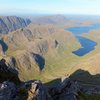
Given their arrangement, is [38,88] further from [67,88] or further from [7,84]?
[67,88]

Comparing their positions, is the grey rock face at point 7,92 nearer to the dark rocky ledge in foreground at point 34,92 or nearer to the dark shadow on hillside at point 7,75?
the dark rocky ledge in foreground at point 34,92

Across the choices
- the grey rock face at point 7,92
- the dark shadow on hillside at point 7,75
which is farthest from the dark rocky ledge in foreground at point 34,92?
the dark shadow on hillside at point 7,75

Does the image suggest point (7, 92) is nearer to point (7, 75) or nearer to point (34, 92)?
point (34, 92)

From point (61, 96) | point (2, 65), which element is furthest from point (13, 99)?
point (2, 65)

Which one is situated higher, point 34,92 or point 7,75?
point 34,92

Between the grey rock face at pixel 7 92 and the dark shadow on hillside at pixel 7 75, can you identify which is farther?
the dark shadow on hillside at pixel 7 75

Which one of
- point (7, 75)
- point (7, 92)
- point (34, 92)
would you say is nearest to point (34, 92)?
point (34, 92)

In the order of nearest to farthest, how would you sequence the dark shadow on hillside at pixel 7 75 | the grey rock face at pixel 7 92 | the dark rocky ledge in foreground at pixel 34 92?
the grey rock face at pixel 7 92 < the dark rocky ledge in foreground at pixel 34 92 < the dark shadow on hillside at pixel 7 75

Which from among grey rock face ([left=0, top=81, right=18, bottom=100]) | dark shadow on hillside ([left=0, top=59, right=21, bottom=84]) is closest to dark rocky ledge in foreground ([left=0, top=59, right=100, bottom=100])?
grey rock face ([left=0, top=81, right=18, bottom=100])

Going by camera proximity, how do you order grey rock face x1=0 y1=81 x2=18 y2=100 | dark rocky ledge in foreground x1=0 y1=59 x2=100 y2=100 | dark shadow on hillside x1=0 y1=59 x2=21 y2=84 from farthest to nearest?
1. dark shadow on hillside x1=0 y1=59 x2=21 y2=84
2. dark rocky ledge in foreground x1=0 y1=59 x2=100 y2=100
3. grey rock face x1=0 y1=81 x2=18 y2=100

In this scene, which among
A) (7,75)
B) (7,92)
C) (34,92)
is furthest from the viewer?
(7,75)

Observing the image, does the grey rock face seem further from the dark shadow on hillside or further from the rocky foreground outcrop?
the dark shadow on hillside
